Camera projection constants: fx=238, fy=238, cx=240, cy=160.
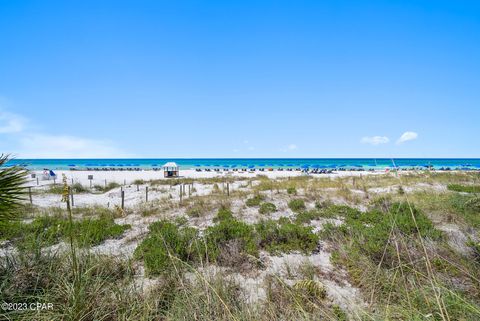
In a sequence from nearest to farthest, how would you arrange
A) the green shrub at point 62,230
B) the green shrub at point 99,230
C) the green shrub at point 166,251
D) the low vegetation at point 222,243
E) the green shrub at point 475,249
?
the green shrub at point 475,249, the green shrub at point 166,251, the low vegetation at point 222,243, the green shrub at point 62,230, the green shrub at point 99,230

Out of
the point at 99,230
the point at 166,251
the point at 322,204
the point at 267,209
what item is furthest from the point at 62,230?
the point at 322,204

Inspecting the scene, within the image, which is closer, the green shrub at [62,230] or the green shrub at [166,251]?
the green shrub at [166,251]

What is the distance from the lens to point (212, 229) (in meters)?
6.41

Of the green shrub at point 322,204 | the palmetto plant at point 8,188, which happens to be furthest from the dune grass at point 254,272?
the green shrub at point 322,204

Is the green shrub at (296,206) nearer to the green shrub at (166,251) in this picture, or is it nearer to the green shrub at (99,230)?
the green shrub at (166,251)

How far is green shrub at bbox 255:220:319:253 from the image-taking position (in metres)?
5.89

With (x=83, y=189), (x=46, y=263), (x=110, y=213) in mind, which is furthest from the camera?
(x=83, y=189)

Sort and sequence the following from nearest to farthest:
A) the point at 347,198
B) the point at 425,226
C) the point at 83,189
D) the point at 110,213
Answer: the point at 425,226 < the point at 110,213 < the point at 347,198 < the point at 83,189

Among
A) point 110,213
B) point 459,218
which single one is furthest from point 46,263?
point 459,218

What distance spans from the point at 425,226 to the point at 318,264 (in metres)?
3.42

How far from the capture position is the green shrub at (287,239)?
589cm

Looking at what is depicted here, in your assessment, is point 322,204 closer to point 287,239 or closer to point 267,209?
point 267,209

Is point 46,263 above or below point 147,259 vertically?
above

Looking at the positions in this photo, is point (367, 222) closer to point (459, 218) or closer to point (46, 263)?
point (459, 218)
